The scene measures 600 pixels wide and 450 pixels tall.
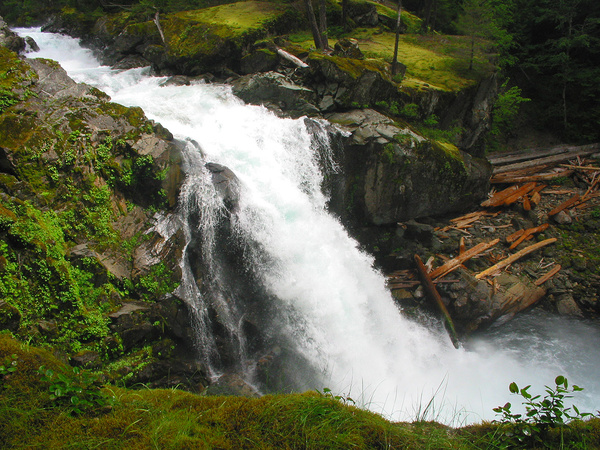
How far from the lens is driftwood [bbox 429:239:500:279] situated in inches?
398

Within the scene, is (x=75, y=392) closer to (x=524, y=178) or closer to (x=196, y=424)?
(x=196, y=424)

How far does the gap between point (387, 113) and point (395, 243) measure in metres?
4.91

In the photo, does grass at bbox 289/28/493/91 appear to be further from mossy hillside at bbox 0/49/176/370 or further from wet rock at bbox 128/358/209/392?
wet rock at bbox 128/358/209/392

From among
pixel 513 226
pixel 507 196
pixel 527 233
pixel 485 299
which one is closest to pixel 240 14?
pixel 507 196

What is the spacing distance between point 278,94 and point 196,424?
36.7ft

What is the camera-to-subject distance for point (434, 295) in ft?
31.8

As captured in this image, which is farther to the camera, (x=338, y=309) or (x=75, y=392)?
(x=338, y=309)

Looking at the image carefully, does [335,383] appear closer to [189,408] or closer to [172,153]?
[189,408]

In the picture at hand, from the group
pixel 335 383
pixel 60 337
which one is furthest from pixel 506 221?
pixel 60 337

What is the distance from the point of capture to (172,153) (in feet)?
26.7

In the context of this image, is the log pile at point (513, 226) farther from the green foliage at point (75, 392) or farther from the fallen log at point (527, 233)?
the green foliage at point (75, 392)

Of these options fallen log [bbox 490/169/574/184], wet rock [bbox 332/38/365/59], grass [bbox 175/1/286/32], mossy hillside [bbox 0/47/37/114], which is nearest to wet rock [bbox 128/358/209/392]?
mossy hillside [bbox 0/47/37/114]

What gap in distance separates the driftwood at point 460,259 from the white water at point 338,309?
6.15 ft

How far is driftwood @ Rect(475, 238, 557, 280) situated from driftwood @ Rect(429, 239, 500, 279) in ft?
2.07
